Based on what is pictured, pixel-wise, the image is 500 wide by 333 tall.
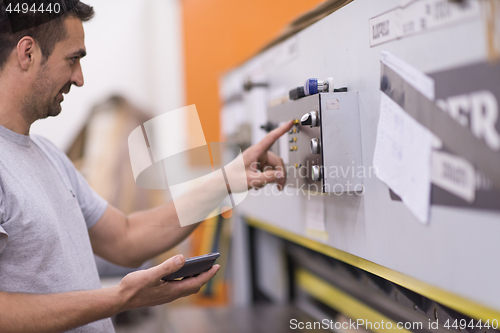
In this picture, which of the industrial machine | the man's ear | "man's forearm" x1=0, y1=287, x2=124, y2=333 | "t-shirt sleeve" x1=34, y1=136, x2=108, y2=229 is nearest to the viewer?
the industrial machine

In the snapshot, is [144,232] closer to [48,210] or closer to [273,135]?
[48,210]

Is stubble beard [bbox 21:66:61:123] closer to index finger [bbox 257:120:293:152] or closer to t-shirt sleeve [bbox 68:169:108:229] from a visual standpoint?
t-shirt sleeve [bbox 68:169:108:229]

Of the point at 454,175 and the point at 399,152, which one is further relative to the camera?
the point at 399,152

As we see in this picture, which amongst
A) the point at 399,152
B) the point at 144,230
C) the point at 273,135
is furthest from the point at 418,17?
the point at 144,230

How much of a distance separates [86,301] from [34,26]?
1.79ft

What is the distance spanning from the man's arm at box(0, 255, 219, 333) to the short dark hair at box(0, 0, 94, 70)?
1.52 ft

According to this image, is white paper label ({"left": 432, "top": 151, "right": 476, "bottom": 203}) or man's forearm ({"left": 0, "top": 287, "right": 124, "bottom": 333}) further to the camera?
man's forearm ({"left": 0, "top": 287, "right": 124, "bottom": 333})

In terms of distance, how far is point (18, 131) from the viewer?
0.86 meters

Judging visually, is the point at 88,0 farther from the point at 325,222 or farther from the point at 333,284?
the point at 333,284

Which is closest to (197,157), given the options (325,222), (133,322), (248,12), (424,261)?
(325,222)

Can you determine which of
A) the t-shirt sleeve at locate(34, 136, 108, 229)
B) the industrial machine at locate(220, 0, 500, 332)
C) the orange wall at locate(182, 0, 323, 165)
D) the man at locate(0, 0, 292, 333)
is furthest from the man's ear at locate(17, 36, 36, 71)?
the orange wall at locate(182, 0, 323, 165)

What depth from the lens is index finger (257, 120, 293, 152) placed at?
90 cm

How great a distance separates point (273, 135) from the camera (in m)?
0.93

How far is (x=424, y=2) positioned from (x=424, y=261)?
1.24 ft
